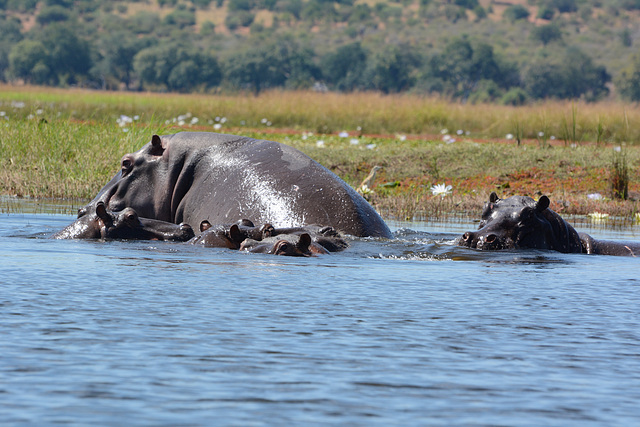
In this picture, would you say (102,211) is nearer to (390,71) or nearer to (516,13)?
(390,71)

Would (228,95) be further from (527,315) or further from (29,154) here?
(527,315)

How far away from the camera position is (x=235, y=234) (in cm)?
621

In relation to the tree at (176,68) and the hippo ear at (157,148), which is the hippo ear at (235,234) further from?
the tree at (176,68)

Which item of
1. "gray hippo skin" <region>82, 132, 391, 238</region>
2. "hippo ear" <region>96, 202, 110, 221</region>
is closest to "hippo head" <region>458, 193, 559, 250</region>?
"gray hippo skin" <region>82, 132, 391, 238</region>

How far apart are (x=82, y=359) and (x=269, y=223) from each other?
11.0 ft

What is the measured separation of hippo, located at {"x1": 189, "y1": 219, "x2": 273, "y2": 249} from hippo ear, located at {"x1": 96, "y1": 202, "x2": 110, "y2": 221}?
792 millimetres

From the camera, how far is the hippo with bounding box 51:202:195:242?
6.87 meters

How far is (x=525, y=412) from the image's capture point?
266 centimetres

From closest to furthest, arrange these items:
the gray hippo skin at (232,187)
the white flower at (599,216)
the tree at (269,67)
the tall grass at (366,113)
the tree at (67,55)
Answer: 1. the gray hippo skin at (232,187)
2. the white flower at (599,216)
3. the tall grass at (366,113)
4. the tree at (67,55)
5. the tree at (269,67)

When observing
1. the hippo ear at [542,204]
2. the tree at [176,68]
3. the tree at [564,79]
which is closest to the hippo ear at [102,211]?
the hippo ear at [542,204]

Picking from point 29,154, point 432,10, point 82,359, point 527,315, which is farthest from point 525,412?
point 432,10

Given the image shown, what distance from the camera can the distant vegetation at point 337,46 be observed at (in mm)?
84500

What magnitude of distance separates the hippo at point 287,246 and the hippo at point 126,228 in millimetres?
931

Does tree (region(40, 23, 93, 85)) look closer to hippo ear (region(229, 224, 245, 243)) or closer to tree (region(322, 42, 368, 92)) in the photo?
tree (region(322, 42, 368, 92))
